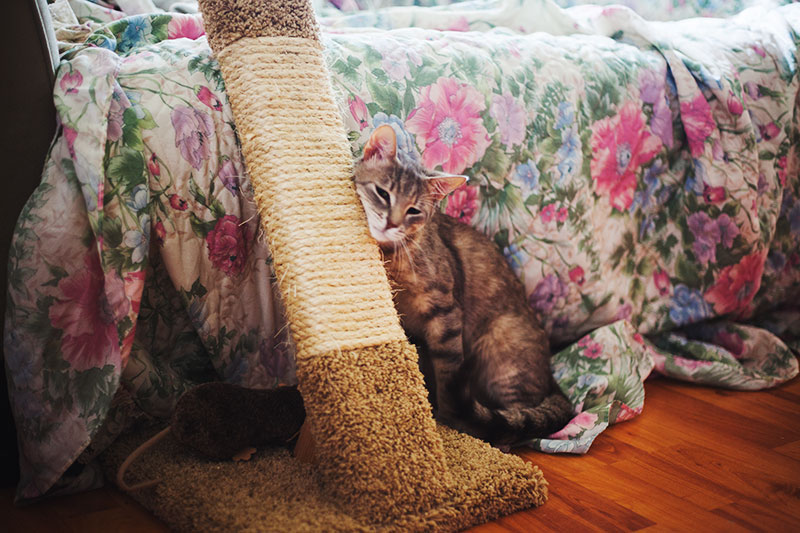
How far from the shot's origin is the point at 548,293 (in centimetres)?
162

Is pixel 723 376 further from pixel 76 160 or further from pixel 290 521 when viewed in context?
pixel 76 160

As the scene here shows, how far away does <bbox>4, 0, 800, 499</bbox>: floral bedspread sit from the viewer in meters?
1.11

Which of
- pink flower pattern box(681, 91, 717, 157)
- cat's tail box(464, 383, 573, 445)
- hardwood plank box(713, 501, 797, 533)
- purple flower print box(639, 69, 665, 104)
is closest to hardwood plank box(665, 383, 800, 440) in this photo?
hardwood plank box(713, 501, 797, 533)

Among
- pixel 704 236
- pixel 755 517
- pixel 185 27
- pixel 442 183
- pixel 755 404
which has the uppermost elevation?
pixel 185 27

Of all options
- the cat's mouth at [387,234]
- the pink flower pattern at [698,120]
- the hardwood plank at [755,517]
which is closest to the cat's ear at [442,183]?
the cat's mouth at [387,234]

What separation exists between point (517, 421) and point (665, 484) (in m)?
0.29

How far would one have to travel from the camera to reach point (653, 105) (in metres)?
1.71

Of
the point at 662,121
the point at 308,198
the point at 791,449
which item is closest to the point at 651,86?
the point at 662,121

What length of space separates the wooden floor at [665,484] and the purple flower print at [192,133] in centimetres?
62

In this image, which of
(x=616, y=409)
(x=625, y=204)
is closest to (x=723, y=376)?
(x=616, y=409)

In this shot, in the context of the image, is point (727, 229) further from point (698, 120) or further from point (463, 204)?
point (463, 204)

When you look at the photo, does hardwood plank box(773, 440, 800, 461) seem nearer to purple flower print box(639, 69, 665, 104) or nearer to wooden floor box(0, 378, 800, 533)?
wooden floor box(0, 378, 800, 533)

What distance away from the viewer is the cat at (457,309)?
119cm

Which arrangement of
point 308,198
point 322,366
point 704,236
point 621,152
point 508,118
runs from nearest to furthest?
point 322,366
point 308,198
point 508,118
point 621,152
point 704,236
